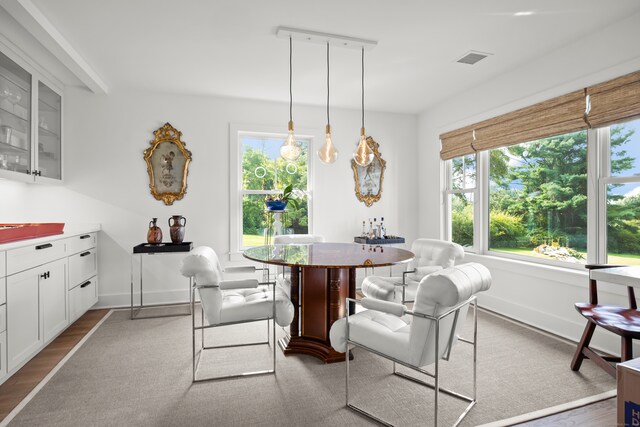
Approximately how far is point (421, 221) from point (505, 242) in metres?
1.47

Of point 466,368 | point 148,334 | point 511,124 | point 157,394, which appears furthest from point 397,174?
point 157,394

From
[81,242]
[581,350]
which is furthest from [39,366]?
[581,350]

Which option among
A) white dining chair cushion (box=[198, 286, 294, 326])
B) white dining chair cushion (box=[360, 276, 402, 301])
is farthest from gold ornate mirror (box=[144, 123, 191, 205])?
white dining chair cushion (box=[360, 276, 402, 301])

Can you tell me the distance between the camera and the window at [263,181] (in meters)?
4.82

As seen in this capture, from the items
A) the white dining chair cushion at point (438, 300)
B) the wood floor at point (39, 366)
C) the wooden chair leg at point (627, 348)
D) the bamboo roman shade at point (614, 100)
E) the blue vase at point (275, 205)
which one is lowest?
the wood floor at point (39, 366)

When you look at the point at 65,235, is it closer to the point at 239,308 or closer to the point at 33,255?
the point at 33,255

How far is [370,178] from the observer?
5.29 m

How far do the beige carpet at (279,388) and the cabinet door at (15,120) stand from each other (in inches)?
65.6

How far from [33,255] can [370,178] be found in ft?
13.1

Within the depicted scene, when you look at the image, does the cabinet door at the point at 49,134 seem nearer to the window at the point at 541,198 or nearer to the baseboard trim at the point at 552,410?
the baseboard trim at the point at 552,410

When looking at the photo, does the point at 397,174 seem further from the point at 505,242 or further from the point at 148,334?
the point at 148,334

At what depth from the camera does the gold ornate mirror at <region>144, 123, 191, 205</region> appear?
14.4ft

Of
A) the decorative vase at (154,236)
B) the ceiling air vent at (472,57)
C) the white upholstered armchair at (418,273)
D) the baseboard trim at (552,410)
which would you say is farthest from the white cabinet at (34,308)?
the ceiling air vent at (472,57)

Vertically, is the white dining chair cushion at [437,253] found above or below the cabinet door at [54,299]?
above
